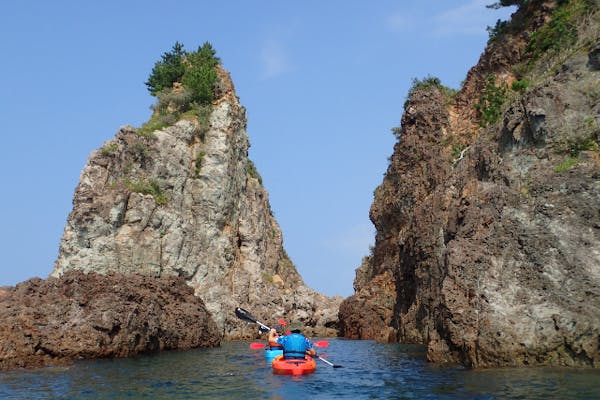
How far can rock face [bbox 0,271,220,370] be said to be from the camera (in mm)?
23053

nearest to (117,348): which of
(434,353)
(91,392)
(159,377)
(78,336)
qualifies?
(78,336)

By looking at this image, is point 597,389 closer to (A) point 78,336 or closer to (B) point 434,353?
(B) point 434,353

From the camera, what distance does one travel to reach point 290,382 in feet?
59.7

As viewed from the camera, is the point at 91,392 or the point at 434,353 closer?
the point at 91,392

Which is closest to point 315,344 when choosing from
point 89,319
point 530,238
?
point 89,319

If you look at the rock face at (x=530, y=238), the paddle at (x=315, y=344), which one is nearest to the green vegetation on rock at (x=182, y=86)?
the paddle at (x=315, y=344)

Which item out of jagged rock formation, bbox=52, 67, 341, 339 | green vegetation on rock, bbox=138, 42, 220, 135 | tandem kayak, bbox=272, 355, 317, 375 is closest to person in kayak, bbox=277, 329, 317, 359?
tandem kayak, bbox=272, 355, 317, 375

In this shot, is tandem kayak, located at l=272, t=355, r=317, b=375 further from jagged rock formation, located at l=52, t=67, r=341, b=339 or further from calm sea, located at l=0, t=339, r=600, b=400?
jagged rock formation, located at l=52, t=67, r=341, b=339

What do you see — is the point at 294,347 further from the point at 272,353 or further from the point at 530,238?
the point at 530,238

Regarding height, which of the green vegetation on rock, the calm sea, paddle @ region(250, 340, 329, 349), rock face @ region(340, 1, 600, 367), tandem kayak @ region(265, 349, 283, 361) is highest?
the green vegetation on rock

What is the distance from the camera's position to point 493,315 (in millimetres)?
18281

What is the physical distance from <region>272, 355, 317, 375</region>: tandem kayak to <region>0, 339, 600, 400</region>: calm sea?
0.34 m

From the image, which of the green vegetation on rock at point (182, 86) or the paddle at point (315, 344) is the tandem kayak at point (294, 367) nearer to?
the paddle at point (315, 344)

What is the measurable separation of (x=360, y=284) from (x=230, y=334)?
14610mm
